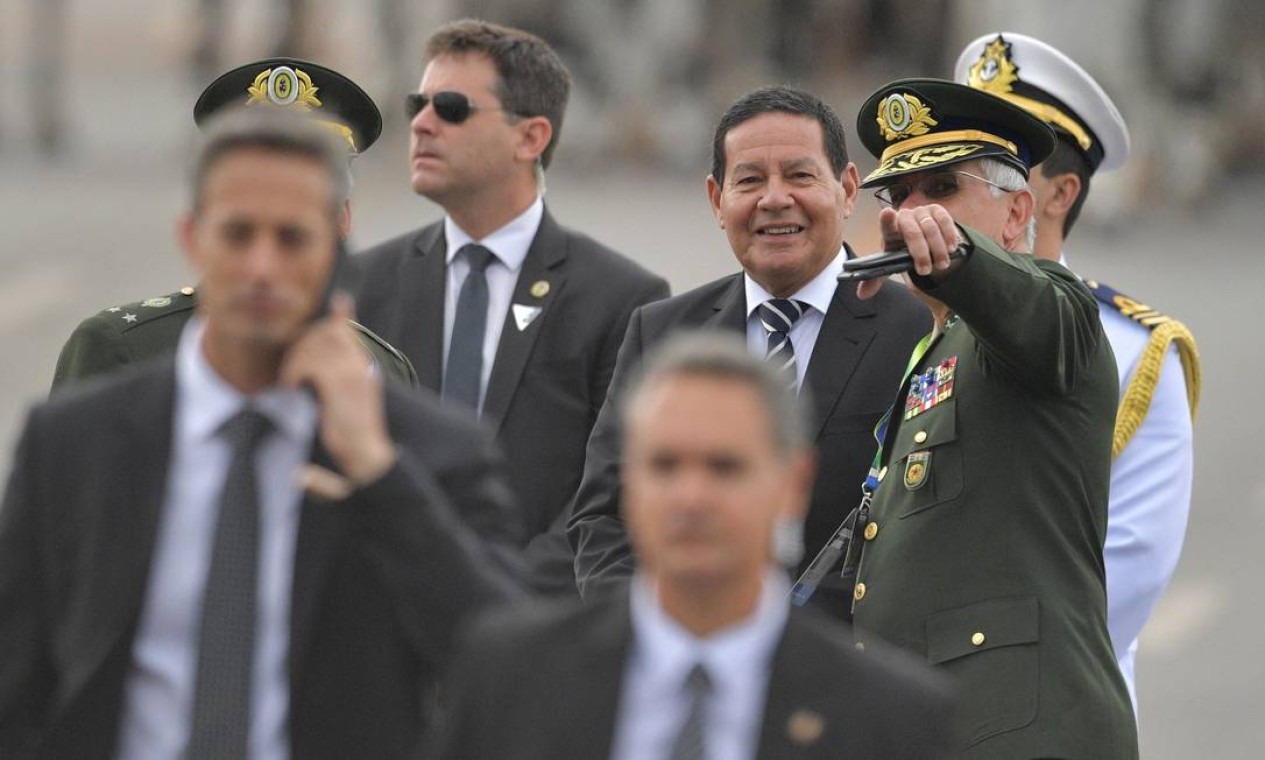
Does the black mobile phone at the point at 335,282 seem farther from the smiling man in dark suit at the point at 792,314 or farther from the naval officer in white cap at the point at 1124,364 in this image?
the naval officer in white cap at the point at 1124,364

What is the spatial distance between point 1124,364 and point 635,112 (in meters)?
15.3

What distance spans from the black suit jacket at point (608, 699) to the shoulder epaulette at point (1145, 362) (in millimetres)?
2705

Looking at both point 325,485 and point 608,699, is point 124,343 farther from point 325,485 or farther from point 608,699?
point 608,699

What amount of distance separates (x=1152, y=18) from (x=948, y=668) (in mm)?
16798

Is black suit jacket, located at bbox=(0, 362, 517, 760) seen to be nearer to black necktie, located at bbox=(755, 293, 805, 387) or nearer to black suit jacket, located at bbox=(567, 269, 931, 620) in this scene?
black suit jacket, located at bbox=(567, 269, 931, 620)

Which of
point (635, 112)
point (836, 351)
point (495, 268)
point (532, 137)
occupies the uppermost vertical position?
point (635, 112)

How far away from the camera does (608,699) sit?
3.38 meters

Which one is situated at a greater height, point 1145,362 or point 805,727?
point 1145,362

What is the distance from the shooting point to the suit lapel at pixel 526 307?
661cm

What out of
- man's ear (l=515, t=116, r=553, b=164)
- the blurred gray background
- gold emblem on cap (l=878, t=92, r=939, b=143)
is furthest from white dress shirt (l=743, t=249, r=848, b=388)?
the blurred gray background

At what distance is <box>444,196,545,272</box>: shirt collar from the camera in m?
6.94

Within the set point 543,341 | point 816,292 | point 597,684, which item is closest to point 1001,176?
point 816,292

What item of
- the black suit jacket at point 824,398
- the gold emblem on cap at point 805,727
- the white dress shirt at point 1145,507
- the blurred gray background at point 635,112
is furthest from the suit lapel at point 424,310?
the blurred gray background at point 635,112

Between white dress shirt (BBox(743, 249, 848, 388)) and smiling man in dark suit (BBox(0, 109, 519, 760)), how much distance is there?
2175mm
